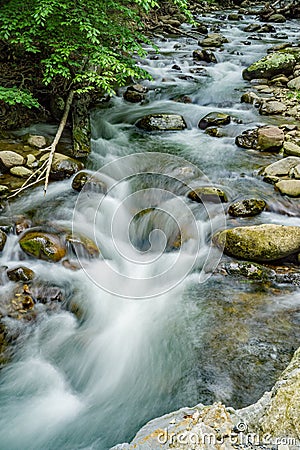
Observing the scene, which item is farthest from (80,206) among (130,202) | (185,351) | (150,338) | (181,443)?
(181,443)

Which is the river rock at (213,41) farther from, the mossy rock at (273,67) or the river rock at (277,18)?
the river rock at (277,18)

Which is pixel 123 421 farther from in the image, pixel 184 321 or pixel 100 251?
pixel 100 251

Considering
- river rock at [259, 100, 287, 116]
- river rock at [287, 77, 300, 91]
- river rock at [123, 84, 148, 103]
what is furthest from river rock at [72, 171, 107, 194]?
river rock at [287, 77, 300, 91]

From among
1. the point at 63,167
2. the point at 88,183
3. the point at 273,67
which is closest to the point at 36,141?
the point at 63,167

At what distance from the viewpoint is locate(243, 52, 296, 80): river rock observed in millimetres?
10578

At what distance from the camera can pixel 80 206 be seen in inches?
215

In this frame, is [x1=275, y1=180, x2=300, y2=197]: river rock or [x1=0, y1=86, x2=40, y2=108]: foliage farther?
[x1=0, y1=86, x2=40, y2=108]: foliage

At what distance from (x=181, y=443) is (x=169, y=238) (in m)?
3.61

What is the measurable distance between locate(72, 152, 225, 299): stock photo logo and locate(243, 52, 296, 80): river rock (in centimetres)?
608

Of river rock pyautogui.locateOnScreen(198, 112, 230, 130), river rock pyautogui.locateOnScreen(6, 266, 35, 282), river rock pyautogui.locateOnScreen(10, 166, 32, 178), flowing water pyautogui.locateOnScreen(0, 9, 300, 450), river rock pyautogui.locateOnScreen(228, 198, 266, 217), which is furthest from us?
river rock pyautogui.locateOnScreen(198, 112, 230, 130)

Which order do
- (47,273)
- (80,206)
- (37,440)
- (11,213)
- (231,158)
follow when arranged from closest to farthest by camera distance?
(37,440), (47,273), (11,213), (80,206), (231,158)

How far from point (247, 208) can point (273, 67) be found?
7.67 meters

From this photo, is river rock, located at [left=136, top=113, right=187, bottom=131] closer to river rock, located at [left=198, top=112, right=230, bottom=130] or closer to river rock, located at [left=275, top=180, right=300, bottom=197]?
river rock, located at [left=198, top=112, right=230, bottom=130]
